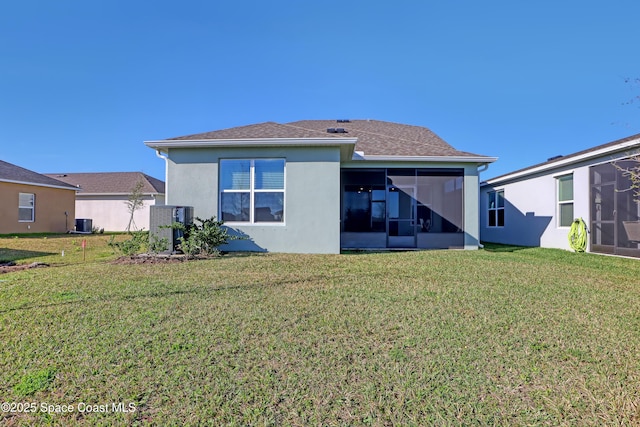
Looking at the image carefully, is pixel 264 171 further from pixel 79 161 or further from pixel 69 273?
pixel 79 161

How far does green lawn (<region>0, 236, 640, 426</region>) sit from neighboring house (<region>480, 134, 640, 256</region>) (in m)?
5.31

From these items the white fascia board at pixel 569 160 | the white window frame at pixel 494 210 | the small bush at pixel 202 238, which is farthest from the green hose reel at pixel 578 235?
the small bush at pixel 202 238

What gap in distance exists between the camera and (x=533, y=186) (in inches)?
477

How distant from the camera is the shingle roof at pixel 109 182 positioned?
75.6 feet

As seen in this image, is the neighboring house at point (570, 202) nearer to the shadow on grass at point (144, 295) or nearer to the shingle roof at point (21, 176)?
the shadow on grass at point (144, 295)

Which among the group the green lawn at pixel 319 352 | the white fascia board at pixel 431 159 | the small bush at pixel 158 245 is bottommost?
the green lawn at pixel 319 352

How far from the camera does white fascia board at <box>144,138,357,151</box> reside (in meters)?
8.38

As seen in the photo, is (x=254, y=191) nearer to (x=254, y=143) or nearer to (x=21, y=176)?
(x=254, y=143)

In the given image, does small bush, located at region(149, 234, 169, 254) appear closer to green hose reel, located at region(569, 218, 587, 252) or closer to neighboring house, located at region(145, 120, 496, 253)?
neighboring house, located at region(145, 120, 496, 253)

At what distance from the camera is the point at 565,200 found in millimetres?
10789

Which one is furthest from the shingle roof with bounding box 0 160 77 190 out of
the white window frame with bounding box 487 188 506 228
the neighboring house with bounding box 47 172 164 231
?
the white window frame with bounding box 487 188 506 228

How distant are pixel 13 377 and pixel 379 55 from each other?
49.5 feet

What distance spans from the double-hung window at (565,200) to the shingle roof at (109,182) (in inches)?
938

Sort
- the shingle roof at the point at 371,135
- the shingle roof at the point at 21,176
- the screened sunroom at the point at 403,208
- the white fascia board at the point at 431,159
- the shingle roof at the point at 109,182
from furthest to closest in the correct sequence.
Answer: the shingle roof at the point at 109,182 < the shingle roof at the point at 21,176 < the screened sunroom at the point at 403,208 < the white fascia board at the point at 431,159 < the shingle roof at the point at 371,135
